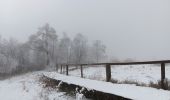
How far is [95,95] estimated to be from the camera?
8.41 metres

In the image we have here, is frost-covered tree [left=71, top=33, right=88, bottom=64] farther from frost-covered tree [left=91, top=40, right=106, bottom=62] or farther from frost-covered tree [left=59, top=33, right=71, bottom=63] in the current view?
frost-covered tree [left=91, top=40, right=106, bottom=62]

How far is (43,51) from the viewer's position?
84.4 m

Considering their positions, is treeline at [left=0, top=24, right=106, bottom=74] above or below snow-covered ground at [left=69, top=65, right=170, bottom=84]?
above

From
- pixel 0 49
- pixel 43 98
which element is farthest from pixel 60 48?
pixel 43 98

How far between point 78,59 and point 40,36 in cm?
1848

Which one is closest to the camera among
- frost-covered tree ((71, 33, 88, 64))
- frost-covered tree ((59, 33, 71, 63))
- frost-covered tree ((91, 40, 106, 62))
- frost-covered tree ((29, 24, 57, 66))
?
frost-covered tree ((29, 24, 57, 66))

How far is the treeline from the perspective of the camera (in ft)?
278

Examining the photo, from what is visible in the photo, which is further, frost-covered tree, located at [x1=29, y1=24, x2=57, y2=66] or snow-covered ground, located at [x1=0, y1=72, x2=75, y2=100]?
frost-covered tree, located at [x1=29, y1=24, x2=57, y2=66]

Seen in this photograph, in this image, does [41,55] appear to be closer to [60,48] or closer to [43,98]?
[60,48]

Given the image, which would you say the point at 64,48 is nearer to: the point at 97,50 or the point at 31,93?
the point at 97,50

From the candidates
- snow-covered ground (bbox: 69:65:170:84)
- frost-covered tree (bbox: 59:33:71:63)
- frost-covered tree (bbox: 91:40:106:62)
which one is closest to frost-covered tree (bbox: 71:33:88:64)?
frost-covered tree (bbox: 59:33:71:63)

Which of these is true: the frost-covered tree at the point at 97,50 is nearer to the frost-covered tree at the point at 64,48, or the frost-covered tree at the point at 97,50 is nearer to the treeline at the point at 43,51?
the treeline at the point at 43,51

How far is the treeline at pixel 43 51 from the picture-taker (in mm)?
84688

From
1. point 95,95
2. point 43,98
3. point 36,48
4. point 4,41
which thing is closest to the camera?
point 95,95
